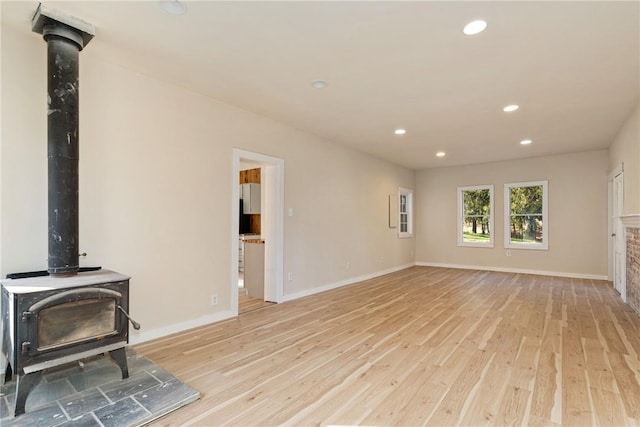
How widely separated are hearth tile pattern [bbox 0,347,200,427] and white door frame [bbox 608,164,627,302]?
6.19 m

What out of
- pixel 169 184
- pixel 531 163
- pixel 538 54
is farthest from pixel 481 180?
pixel 169 184

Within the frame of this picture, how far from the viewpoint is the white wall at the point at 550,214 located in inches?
265

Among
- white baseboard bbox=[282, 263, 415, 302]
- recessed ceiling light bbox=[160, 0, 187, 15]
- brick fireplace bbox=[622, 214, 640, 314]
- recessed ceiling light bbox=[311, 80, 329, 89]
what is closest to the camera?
recessed ceiling light bbox=[160, 0, 187, 15]

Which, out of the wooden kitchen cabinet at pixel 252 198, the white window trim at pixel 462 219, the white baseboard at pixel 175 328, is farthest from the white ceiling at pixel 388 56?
the white window trim at pixel 462 219

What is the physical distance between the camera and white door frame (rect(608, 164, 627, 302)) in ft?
16.9

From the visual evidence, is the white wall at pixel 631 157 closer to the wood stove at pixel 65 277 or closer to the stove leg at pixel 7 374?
the wood stove at pixel 65 277

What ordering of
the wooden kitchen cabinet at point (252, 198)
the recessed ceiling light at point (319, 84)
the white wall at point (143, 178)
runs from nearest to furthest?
the white wall at point (143, 178) → the recessed ceiling light at point (319, 84) → the wooden kitchen cabinet at point (252, 198)

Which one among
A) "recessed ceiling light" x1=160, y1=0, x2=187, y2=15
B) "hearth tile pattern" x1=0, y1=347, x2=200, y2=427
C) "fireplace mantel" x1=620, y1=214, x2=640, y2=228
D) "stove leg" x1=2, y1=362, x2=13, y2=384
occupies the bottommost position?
"hearth tile pattern" x1=0, y1=347, x2=200, y2=427

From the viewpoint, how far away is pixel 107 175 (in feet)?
9.87

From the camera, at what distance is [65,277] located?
231 cm

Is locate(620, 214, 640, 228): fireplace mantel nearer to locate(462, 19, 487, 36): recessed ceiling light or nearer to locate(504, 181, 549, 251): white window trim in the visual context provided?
locate(504, 181, 549, 251): white window trim

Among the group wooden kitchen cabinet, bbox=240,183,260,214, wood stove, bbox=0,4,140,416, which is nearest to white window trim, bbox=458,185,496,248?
wooden kitchen cabinet, bbox=240,183,260,214

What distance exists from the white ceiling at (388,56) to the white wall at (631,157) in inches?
7.7

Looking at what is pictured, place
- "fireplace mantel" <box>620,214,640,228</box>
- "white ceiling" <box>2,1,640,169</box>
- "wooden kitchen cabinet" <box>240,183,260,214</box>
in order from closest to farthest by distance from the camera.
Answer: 1. "white ceiling" <box>2,1,640,169</box>
2. "fireplace mantel" <box>620,214,640,228</box>
3. "wooden kitchen cabinet" <box>240,183,260,214</box>
